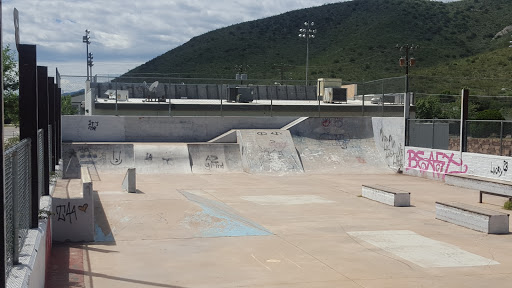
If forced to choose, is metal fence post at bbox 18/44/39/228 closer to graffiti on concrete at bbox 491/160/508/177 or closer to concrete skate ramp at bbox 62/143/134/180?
concrete skate ramp at bbox 62/143/134/180

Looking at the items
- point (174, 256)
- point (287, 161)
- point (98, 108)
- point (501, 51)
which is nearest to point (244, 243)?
point (174, 256)

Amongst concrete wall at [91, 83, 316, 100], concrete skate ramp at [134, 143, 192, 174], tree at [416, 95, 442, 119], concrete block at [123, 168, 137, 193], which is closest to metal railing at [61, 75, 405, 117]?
concrete wall at [91, 83, 316, 100]

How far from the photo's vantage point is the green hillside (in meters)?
81.4

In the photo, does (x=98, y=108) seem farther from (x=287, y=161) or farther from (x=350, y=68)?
(x=350, y=68)

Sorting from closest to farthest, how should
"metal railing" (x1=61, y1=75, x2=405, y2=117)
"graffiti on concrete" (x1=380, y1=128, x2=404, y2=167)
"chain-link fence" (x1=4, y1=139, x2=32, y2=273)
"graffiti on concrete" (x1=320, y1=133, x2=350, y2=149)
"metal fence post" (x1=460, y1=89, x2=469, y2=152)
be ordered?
"chain-link fence" (x1=4, y1=139, x2=32, y2=273)
"metal fence post" (x1=460, y1=89, x2=469, y2=152)
"graffiti on concrete" (x1=380, y1=128, x2=404, y2=167)
"graffiti on concrete" (x1=320, y1=133, x2=350, y2=149)
"metal railing" (x1=61, y1=75, x2=405, y2=117)

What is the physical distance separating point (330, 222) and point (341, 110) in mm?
24439

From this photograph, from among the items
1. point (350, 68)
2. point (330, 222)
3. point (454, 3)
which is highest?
point (454, 3)

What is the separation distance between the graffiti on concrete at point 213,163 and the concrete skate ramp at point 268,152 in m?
1.01

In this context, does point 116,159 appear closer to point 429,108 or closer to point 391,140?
point 391,140

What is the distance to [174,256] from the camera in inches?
366

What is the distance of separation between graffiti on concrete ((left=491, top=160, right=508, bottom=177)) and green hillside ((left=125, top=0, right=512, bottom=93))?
51.3 meters

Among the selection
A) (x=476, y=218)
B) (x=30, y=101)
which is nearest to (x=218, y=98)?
(x=476, y=218)

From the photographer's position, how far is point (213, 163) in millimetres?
23547

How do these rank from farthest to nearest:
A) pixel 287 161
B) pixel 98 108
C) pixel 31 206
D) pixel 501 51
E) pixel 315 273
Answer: pixel 501 51
pixel 98 108
pixel 287 161
pixel 315 273
pixel 31 206
